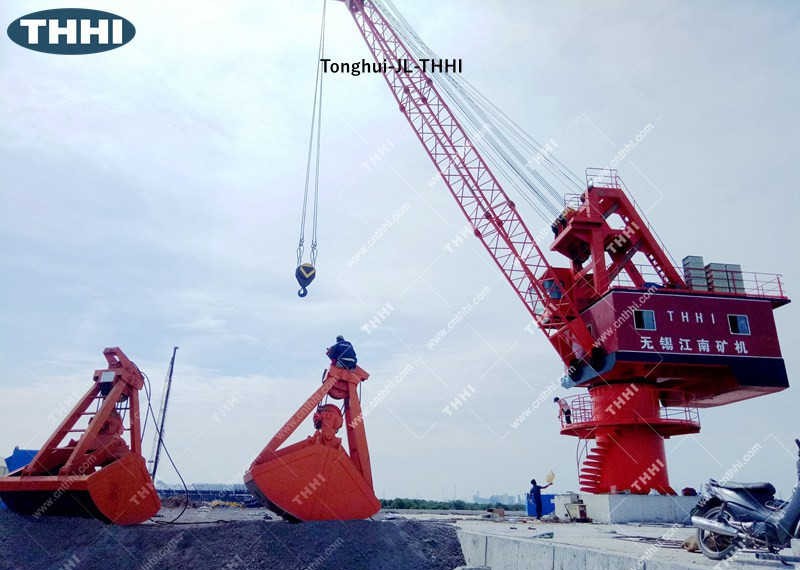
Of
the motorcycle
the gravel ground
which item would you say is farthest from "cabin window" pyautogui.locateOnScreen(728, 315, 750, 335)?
the motorcycle

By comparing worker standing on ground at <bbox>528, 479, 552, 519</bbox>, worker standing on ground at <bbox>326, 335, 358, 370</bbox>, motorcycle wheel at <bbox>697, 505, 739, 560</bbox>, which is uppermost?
worker standing on ground at <bbox>326, 335, 358, 370</bbox>

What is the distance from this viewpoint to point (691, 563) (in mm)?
8422

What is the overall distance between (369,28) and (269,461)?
2591 cm

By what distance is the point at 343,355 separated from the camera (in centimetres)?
1644

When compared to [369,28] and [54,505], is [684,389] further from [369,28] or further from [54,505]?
[54,505]

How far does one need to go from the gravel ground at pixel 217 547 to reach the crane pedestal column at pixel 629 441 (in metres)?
14.3

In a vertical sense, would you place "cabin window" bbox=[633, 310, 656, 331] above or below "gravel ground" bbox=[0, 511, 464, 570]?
above

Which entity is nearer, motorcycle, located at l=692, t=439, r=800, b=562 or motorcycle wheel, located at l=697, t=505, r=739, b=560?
motorcycle, located at l=692, t=439, r=800, b=562

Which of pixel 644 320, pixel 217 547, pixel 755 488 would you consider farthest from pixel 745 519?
pixel 644 320

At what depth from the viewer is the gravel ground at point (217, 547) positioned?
13.3m

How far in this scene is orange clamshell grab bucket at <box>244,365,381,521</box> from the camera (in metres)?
14.4

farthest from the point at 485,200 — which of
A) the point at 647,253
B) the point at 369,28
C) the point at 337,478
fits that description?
the point at 337,478

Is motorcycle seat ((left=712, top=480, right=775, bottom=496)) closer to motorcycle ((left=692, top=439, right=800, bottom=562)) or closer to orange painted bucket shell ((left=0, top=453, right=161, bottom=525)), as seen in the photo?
motorcycle ((left=692, top=439, right=800, bottom=562))

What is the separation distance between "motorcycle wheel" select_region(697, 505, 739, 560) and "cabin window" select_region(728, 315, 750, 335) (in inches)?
789
